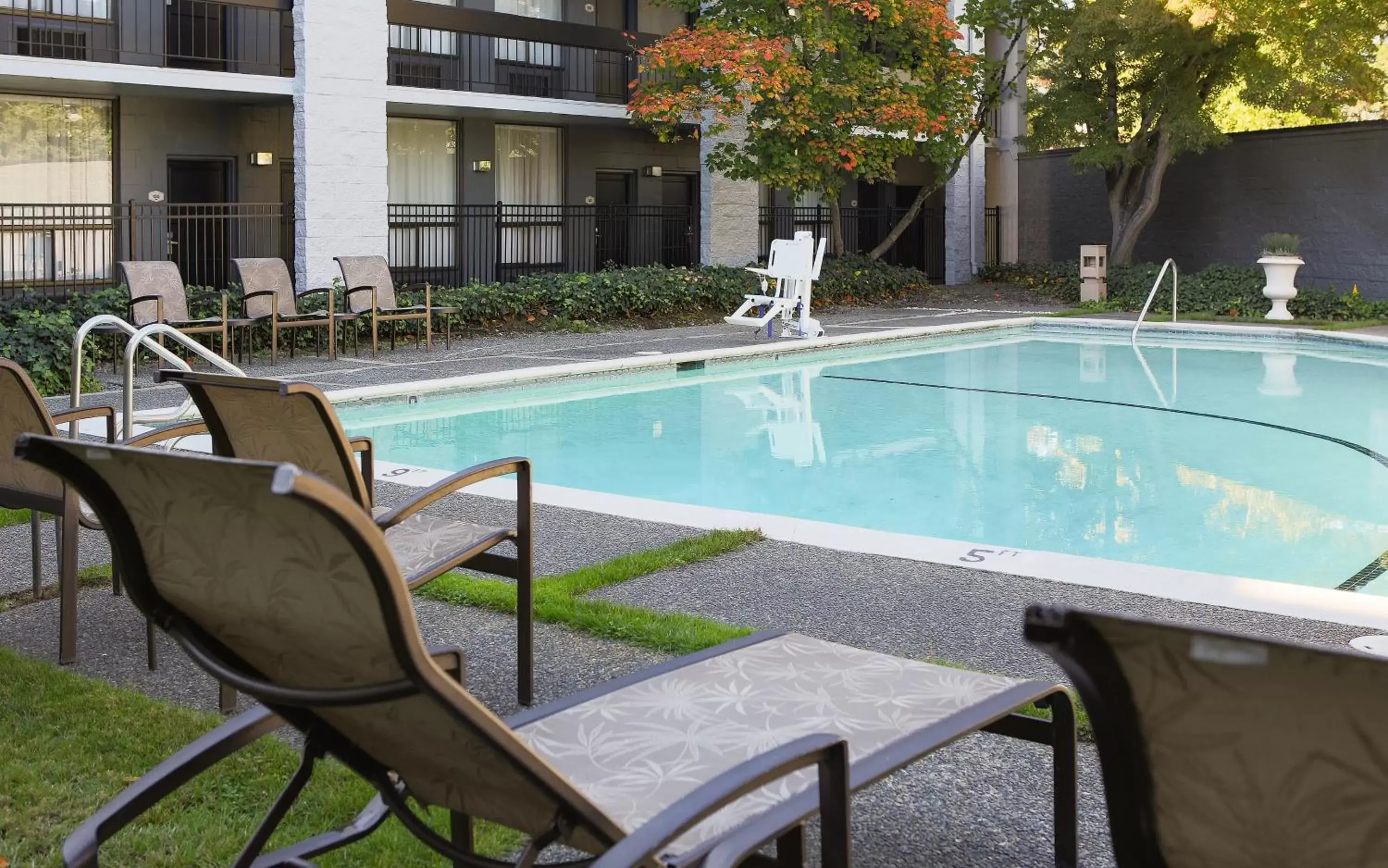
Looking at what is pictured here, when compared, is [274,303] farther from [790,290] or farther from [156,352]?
[156,352]

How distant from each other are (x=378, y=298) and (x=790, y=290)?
4.75 m

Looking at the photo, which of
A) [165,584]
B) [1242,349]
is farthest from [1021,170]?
[165,584]

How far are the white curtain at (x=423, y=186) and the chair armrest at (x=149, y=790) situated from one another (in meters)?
18.3

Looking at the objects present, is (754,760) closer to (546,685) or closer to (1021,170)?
(546,685)

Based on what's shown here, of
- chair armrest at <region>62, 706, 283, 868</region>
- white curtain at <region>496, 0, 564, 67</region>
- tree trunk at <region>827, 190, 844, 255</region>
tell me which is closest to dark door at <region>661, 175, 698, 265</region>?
tree trunk at <region>827, 190, 844, 255</region>

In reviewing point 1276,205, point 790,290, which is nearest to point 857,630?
point 790,290

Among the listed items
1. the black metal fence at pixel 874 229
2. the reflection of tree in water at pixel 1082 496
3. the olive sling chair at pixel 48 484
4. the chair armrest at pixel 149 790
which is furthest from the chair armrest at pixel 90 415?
the black metal fence at pixel 874 229

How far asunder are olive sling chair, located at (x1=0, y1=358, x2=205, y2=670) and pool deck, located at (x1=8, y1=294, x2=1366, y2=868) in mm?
139

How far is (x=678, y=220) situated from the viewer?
2428 cm

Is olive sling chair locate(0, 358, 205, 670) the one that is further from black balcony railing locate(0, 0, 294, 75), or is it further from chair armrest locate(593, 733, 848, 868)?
black balcony railing locate(0, 0, 294, 75)

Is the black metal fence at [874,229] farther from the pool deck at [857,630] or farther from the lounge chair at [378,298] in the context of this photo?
the pool deck at [857,630]

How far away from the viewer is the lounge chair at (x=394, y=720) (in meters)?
2.02

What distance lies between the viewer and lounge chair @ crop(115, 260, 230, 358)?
12633 millimetres

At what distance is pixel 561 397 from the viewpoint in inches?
497
